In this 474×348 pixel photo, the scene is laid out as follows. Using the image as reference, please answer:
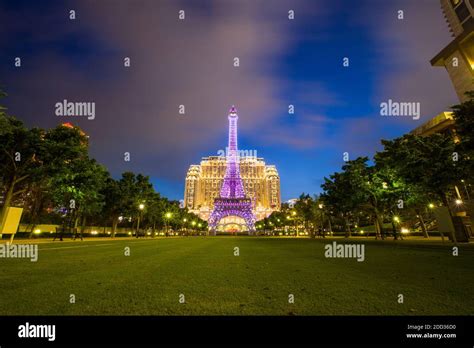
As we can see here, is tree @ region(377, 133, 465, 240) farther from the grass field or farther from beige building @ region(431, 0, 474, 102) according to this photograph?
beige building @ region(431, 0, 474, 102)

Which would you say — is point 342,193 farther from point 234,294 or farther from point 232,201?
point 232,201

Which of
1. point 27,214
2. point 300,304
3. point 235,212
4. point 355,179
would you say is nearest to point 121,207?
point 27,214

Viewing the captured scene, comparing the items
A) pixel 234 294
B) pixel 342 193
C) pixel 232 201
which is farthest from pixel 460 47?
pixel 232 201

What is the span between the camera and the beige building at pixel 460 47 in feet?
149

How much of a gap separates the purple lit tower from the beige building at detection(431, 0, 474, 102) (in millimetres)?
83300

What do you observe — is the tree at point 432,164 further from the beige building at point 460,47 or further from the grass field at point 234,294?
the beige building at point 460,47

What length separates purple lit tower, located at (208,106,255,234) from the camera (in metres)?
117

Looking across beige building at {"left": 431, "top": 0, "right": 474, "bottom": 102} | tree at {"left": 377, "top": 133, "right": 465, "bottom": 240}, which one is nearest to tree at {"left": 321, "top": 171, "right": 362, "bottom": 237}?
tree at {"left": 377, "top": 133, "right": 465, "bottom": 240}
